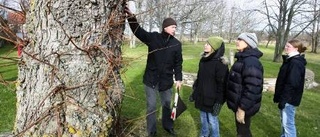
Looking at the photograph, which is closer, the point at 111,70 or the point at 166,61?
the point at 111,70

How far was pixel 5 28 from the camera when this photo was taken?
6.10 feet

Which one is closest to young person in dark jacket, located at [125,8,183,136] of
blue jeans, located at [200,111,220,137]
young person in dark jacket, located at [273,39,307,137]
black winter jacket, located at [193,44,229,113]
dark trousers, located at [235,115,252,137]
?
black winter jacket, located at [193,44,229,113]

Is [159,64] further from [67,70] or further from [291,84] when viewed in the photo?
[67,70]

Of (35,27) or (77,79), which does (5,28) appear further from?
(77,79)

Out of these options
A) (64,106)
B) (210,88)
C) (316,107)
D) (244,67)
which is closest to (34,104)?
(64,106)

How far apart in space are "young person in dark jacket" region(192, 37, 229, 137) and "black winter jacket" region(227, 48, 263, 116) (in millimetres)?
363

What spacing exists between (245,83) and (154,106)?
1631mm

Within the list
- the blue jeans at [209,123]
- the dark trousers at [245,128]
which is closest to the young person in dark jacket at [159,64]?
the blue jeans at [209,123]

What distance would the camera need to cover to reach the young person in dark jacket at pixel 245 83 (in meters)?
4.34

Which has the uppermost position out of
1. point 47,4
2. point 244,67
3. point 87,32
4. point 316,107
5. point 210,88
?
point 47,4

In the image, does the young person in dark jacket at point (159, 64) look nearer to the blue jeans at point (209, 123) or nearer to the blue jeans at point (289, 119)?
the blue jeans at point (209, 123)

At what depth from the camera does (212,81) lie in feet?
16.6

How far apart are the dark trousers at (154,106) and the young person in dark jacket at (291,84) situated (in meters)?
1.90

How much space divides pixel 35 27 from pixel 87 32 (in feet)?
1.10
